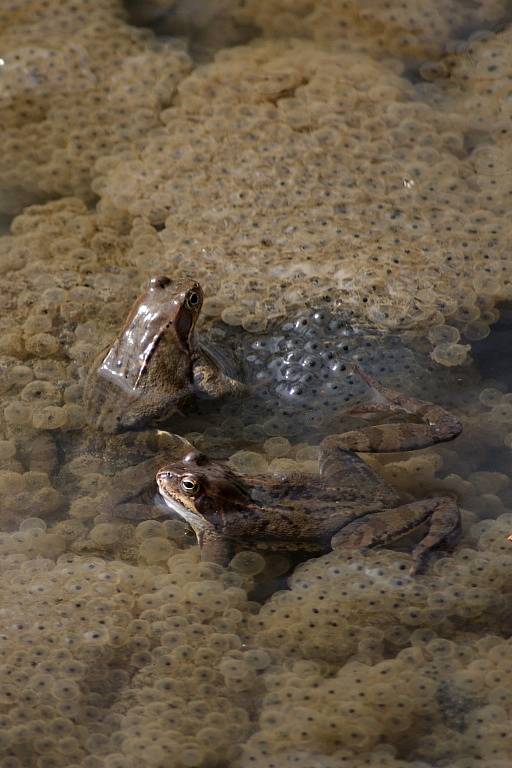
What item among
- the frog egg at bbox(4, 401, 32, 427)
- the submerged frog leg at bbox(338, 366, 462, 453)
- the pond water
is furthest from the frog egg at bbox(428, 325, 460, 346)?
the frog egg at bbox(4, 401, 32, 427)

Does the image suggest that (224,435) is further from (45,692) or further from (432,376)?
(45,692)

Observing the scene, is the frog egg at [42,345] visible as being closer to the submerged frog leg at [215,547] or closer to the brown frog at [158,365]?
the brown frog at [158,365]

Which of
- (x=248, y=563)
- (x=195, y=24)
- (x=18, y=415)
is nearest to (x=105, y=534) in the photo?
(x=248, y=563)

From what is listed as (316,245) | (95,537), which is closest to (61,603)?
(95,537)

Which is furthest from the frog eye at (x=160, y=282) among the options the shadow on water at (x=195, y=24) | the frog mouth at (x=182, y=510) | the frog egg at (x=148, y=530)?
the shadow on water at (x=195, y=24)

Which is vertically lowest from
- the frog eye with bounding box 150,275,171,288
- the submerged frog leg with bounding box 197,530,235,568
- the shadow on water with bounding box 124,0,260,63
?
the submerged frog leg with bounding box 197,530,235,568

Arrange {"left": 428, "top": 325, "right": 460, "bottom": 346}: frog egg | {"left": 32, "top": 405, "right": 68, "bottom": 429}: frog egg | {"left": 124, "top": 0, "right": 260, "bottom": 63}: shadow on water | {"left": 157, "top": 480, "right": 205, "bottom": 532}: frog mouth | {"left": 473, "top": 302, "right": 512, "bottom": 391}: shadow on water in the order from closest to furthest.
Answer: {"left": 157, "top": 480, "right": 205, "bottom": 532}: frog mouth < {"left": 32, "top": 405, "right": 68, "bottom": 429}: frog egg < {"left": 473, "top": 302, "right": 512, "bottom": 391}: shadow on water < {"left": 428, "top": 325, "right": 460, "bottom": 346}: frog egg < {"left": 124, "top": 0, "right": 260, "bottom": 63}: shadow on water

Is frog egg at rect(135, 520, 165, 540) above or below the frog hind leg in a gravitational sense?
below

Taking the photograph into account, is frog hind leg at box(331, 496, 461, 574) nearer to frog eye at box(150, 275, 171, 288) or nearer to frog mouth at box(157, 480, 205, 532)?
frog mouth at box(157, 480, 205, 532)
